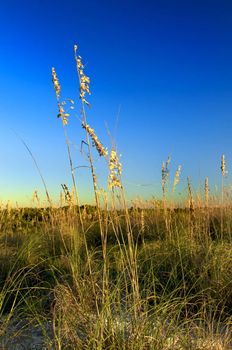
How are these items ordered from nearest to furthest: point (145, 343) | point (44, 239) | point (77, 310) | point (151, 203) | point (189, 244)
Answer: point (145, 343) < point (77, 310) < point (189, 244) < point (44, 239) < point (151, 203)

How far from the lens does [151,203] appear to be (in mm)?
10047

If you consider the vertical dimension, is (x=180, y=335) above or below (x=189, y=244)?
below

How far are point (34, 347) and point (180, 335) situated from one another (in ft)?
3.05

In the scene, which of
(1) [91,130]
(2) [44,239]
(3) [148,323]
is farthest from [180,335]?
(2) [44,239]

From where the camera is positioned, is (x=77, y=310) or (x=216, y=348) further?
(x=77, y=310)

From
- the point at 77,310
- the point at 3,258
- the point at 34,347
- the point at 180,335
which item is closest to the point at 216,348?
the point at 180,335

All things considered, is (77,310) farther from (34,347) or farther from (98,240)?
(98,240)

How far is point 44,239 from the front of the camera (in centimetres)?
733

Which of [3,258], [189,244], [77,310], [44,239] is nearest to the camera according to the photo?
[77,310]

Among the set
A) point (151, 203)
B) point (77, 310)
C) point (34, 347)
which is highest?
point (151, 203)

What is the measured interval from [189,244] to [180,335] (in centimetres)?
236

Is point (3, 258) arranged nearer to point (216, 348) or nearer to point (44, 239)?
point (44, 239)

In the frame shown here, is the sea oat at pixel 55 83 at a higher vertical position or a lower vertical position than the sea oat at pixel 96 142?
higher

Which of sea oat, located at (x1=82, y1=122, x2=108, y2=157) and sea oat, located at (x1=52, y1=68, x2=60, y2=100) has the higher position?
sea oat, located at (x1=52, y1=68, x2=60, y2=100)
